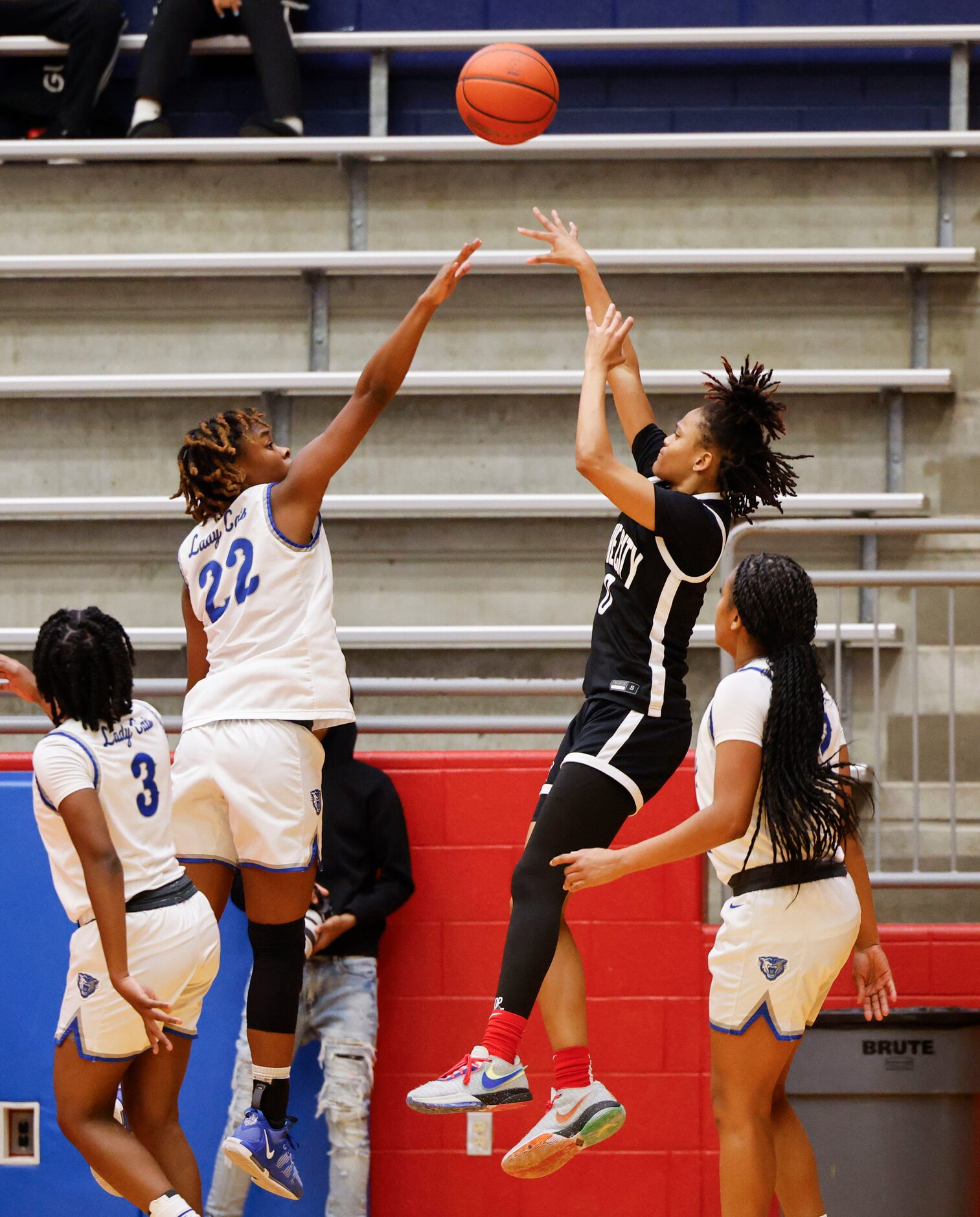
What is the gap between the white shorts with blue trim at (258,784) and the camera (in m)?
3.23

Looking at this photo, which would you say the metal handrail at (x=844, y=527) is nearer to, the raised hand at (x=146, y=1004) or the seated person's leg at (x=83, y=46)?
the raised hand at (x=146, y=1004)

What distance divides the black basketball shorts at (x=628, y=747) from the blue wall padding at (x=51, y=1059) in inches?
64.7

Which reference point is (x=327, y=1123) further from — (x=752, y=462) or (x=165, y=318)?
(x=165, y=318)

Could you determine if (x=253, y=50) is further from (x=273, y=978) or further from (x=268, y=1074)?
(x=268, y=1074)

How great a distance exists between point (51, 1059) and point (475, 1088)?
1941mm

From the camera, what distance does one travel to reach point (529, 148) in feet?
20.0

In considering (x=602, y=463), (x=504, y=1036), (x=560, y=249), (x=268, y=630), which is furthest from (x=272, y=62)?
(x=504, y=1036)

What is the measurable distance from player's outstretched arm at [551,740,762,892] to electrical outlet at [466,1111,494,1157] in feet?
5.57

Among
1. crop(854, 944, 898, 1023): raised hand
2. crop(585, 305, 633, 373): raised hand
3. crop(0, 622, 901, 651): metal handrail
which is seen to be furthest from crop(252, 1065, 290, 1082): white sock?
crop(0, 622, 901, 651): metal handrail

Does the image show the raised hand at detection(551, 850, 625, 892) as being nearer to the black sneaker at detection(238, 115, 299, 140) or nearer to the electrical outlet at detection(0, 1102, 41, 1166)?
the electrical outlet at detection(0, 1102, 41, 1166)

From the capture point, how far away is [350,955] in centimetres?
417

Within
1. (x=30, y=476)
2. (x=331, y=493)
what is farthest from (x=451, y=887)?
(x=30, y=476)

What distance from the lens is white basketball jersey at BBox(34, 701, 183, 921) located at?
3109mm

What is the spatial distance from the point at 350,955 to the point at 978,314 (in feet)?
13.1
